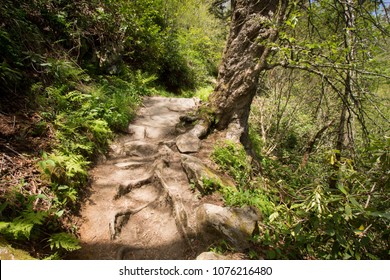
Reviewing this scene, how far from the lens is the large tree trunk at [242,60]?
14.6ft

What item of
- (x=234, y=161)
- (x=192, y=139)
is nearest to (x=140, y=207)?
(x=192, y=139)

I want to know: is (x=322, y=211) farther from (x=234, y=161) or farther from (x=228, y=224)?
(x=234, y=161)

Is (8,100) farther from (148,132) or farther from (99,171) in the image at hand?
(148,132)

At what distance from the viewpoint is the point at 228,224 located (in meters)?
2.71

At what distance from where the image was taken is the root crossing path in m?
2.74

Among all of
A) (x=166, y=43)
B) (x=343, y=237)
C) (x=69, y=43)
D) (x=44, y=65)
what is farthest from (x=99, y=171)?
(x=166, y=43)

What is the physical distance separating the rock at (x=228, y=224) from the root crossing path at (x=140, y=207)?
166 mm

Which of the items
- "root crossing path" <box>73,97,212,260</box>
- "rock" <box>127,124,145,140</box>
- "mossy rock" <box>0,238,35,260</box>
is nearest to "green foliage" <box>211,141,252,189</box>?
"root crossing path" <box>73,97,212,260</box>

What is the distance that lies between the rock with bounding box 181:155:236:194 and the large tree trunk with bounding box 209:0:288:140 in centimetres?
163

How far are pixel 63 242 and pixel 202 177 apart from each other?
1978 millimetres

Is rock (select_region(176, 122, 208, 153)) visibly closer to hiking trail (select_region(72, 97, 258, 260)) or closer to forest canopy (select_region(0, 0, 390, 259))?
hiking trail (select_region(72, 97, 258, 260))

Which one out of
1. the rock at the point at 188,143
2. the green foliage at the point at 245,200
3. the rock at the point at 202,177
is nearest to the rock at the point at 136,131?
the rock at the point at 188,143

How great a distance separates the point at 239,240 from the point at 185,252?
27.4 inches

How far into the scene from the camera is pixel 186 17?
46.4ft
